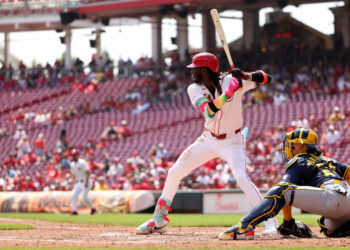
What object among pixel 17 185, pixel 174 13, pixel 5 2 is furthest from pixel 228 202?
pixel 5 2

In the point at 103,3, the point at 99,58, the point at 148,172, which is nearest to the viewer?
the point at 148,172

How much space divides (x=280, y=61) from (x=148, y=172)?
9.37m

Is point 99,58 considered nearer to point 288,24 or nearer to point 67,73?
point 67,73

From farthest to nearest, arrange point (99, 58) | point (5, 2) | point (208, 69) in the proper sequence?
point (5, 2), point (99, 58), point (208, 69)

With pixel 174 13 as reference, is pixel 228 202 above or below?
below

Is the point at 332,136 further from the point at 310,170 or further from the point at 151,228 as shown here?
the point at 310,170

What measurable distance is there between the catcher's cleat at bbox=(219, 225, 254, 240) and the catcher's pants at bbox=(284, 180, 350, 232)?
61cm

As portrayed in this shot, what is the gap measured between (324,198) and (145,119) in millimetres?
23864

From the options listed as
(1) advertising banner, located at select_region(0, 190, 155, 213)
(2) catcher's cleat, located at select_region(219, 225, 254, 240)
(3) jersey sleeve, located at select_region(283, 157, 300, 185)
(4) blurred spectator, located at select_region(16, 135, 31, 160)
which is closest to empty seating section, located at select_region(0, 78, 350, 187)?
(4) blurred spectator, located at select_region(16, 135, 31, 160)

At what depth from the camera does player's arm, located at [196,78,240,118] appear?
823cm

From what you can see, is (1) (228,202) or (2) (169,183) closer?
(2) (169,183)

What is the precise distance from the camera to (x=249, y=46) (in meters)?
36.7

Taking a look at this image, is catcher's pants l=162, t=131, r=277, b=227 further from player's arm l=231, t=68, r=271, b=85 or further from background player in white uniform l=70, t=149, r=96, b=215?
background player in white uniform l=70, t=149, r=96, b=215

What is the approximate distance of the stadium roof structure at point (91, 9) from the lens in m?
33.7
